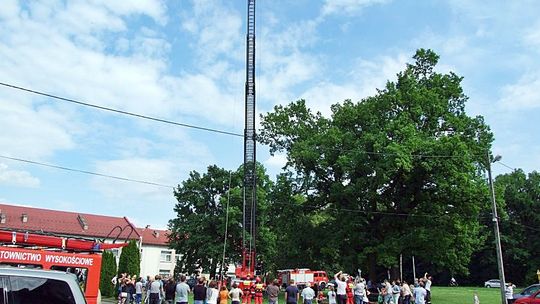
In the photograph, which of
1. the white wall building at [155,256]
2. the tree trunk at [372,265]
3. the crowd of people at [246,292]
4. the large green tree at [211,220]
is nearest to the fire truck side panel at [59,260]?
the crowd of people at [246,292]

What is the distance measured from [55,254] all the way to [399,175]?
97.1ft

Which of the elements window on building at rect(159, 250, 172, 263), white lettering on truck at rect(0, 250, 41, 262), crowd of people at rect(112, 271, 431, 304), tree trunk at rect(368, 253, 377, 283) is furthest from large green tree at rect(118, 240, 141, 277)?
window on building at rect(159, 250, 172, 263)

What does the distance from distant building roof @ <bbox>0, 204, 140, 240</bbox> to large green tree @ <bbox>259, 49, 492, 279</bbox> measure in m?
42.2

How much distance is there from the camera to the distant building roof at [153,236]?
83169 millimetres

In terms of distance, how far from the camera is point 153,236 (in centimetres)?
8581

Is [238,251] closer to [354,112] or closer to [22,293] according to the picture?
[354,112]

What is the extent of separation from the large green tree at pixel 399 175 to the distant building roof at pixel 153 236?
1792 inches

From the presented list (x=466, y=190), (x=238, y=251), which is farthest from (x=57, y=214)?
(x=466, y=190)

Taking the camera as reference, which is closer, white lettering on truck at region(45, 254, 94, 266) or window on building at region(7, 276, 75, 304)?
window on building at region(7, 276, 75, 304)

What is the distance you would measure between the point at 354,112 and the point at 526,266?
49.8 meters

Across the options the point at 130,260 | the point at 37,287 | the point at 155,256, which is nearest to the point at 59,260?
the point at 37,287

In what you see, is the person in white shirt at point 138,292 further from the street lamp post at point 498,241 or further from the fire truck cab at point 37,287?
the fire truck cab at point 37,287

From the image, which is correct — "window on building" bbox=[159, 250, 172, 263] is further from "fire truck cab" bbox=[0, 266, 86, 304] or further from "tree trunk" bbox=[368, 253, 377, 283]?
"fire truck cab" bbox=[0, 266, 86, 304]

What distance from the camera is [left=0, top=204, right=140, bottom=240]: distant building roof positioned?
76062mm
